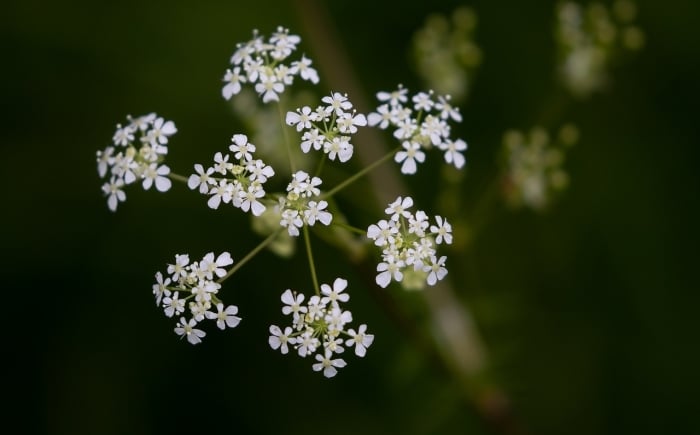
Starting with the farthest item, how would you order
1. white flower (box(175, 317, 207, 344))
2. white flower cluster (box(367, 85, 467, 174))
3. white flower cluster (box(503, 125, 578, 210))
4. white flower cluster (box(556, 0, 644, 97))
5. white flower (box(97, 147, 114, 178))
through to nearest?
white flower cluster (box(556, 0, 644, 97)), white flower cluster (box(503, 125, 578, 210)), white flower (box(97, 147, 114, 178)), white flower cluster (box(367, 85, 467, 174)), white flower (box(175, 317, 207, 344))

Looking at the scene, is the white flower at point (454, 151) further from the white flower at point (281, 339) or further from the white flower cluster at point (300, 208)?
the white flower at point (281, 339)

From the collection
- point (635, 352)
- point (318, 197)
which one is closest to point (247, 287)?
point (318, 197)

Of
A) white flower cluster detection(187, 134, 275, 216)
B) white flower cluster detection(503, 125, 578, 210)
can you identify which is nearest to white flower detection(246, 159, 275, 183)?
white flower cluster detection(187, 134, 275, 216)

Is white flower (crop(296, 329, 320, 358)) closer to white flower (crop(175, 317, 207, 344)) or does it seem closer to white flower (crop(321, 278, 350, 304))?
white flower (crop(321, 278, 350, 304))

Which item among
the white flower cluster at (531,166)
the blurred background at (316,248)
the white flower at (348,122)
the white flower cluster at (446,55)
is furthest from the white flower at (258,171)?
the blurred background at (316,248)

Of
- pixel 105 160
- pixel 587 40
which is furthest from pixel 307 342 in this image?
pixel 587 40

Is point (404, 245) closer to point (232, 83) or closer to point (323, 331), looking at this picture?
point (323, 331)

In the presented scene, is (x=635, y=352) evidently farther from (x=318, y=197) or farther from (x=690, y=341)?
(x=318, y=197)
